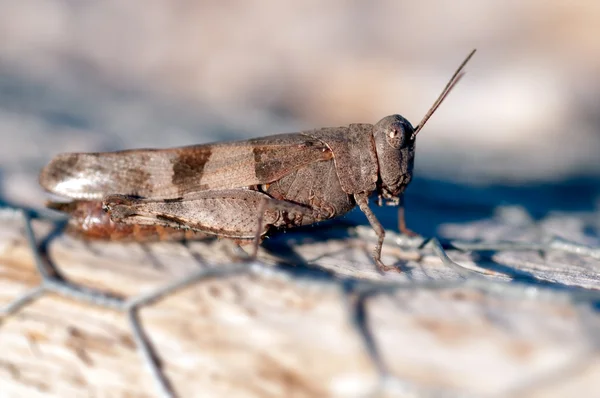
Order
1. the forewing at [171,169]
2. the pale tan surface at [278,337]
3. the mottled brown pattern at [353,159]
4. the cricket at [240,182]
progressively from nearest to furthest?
the pale tan surface at [278,337]
the cricket at [240,182]
the forewing at [171,169]
the mottled brown pattern at [353,159]

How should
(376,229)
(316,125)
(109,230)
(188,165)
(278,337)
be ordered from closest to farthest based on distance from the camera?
(278,337) < (109,230) < (376,229) < (188,165) < (316,125)

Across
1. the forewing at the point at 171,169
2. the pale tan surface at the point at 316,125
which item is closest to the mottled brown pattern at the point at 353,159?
the forewing at the point at 171,169

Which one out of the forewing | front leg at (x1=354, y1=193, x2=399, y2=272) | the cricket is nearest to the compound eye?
Answer: the cricket

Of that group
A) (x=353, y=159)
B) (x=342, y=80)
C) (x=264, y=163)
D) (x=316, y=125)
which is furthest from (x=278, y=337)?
(x=342, y=80)

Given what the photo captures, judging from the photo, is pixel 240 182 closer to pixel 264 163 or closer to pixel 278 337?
pixel 264 163

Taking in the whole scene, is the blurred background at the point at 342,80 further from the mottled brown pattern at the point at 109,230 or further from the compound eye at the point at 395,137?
the mottled brown pattern at the point at 109,230

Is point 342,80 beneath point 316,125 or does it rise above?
above
